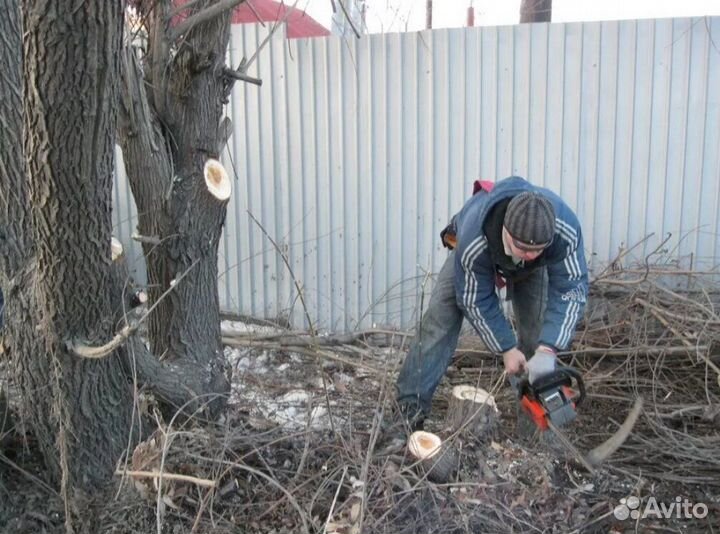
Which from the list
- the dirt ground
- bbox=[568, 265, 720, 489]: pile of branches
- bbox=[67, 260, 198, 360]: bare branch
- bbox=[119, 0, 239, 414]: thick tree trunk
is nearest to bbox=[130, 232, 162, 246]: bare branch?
bbox=[119, 0, 239, 414]: thick tree trunk

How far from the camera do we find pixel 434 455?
2.41m

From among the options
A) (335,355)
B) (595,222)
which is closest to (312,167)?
(335,355)

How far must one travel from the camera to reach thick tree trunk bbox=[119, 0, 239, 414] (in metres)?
2.55

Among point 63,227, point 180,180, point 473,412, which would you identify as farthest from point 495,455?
point 63,227

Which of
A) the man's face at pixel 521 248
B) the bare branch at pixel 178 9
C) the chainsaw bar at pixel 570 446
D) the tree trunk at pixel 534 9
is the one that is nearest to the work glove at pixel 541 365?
the chainsaw bar at pixel 570 446

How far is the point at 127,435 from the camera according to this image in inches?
98.0

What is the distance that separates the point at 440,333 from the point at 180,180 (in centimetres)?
137

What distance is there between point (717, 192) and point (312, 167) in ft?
8.90

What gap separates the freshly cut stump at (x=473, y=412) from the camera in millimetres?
2672

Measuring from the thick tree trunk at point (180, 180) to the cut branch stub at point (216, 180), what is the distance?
0.08 ft

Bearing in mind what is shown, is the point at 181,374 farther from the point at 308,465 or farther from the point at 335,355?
the point at 335,355

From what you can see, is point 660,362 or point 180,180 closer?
point 180,180

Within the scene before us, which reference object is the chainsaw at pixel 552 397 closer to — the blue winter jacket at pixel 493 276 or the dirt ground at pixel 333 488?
the blue winter jacket at pixel 493 276

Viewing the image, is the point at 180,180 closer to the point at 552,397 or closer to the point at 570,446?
the point at 552,397
